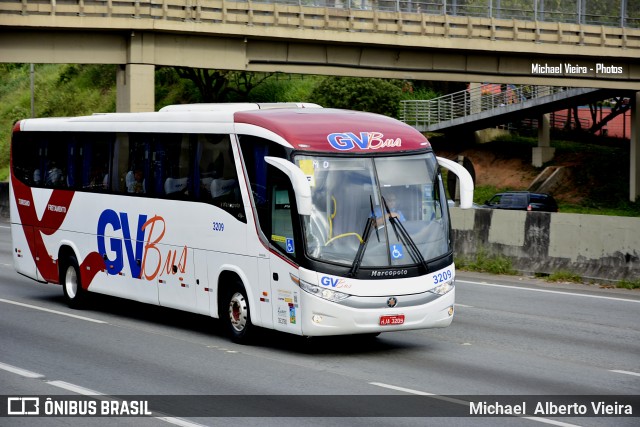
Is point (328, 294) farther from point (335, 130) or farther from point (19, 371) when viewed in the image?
point (19, 371)

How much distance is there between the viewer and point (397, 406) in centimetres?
1046

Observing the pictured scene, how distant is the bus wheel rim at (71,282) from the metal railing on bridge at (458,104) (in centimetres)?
4470

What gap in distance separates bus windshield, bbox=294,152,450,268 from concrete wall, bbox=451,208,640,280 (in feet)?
29.8

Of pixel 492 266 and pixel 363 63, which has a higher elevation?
pixel 363 63

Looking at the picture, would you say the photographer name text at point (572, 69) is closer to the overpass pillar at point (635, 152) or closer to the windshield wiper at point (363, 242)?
the overpass pillar at point (635, 152)

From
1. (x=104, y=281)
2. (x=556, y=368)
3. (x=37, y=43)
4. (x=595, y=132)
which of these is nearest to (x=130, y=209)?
(x=104, y=281)

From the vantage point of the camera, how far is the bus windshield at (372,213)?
13.0m

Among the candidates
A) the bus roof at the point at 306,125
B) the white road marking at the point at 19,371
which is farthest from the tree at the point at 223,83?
the white road marking at the point at 19,371

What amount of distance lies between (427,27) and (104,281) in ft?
97.9

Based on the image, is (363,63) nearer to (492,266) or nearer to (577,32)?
(577,32)

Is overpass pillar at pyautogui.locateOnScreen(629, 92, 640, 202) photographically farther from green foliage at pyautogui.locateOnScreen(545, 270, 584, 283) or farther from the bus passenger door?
the bus passenger door

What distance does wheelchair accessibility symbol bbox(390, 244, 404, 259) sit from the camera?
13188 mm

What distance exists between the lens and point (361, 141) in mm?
13578

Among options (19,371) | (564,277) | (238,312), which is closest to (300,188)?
(238,312)
